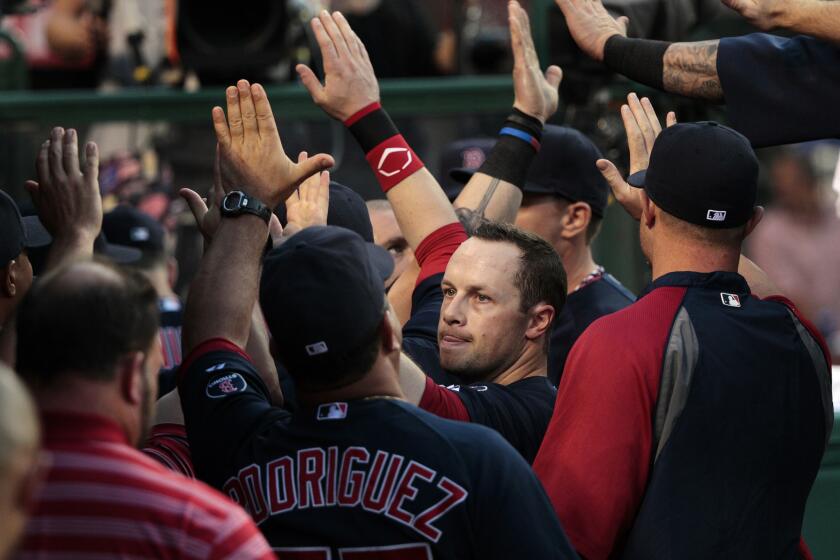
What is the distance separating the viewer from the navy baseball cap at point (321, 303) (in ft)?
8.00

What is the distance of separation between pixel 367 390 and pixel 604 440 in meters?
0.65

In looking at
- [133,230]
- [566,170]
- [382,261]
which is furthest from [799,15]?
[133,230]

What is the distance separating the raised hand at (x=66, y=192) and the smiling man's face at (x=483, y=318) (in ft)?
3.19

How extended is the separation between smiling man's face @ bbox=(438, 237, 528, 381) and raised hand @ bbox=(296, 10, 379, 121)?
58 centimetres

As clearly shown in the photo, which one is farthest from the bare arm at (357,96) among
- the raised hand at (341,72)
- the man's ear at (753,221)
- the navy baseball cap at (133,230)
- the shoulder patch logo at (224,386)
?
the navy baseball cap at (133,230)

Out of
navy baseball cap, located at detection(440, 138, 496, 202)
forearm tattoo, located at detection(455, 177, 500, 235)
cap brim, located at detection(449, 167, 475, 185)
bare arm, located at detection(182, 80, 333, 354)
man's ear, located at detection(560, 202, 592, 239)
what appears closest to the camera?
bare arm, located at detection(182, 80, 333, 354)

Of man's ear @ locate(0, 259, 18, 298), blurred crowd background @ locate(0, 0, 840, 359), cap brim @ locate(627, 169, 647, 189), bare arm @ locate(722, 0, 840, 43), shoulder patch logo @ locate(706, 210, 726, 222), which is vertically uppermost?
bare arm @ locate(722, 0, 840, 43)

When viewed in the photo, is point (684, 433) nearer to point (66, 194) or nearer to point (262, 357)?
point (262, 357)

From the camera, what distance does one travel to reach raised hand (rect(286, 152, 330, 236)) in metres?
3.46

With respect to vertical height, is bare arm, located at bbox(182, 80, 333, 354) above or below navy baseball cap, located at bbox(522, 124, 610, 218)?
above

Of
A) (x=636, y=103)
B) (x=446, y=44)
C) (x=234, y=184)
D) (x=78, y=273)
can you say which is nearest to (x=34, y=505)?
(x=78, y=273)

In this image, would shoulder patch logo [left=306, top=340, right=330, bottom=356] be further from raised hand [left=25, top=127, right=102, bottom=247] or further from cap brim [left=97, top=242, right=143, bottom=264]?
cap brim [left=97, top=242, right=143, bottom=264]

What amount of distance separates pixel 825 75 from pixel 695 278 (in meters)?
0.78

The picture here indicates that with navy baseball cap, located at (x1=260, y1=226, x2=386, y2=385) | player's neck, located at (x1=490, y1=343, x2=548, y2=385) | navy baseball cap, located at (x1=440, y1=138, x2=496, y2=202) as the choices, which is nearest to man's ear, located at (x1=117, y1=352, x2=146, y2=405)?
navy baseball cap, located at (x1=260, y1=226, x2=386, y2=385)
